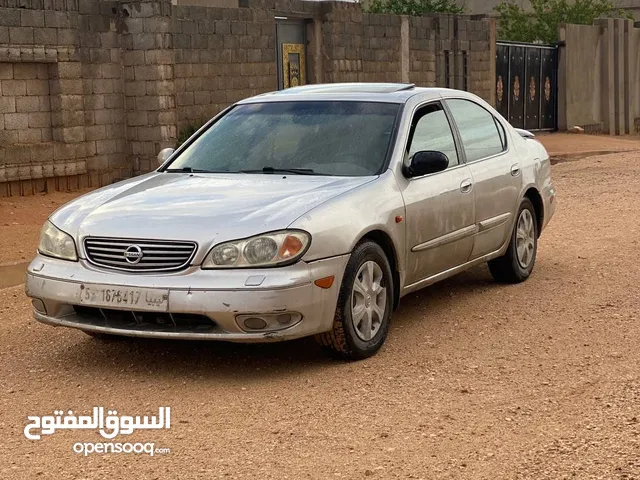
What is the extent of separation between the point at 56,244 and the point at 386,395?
2.01 m

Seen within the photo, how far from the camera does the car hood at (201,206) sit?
6.05 meters

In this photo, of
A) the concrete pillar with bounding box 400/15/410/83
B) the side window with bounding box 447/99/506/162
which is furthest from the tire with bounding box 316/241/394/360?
the concrete pillar with bounding box 400/15/410/83

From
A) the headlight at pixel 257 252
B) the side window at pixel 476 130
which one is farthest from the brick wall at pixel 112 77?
the headlight at pixel 257 252

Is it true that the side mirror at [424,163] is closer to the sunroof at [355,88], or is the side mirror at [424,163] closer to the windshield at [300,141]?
the windshield at [300,141]

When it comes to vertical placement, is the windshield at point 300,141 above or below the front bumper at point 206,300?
above

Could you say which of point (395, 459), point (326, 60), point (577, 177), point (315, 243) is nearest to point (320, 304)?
Answer: point (315, 243)

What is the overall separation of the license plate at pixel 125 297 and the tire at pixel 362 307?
0.90 meters

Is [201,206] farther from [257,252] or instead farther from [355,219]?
[355,219]

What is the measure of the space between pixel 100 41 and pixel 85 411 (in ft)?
37.6

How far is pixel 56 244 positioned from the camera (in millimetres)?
6398

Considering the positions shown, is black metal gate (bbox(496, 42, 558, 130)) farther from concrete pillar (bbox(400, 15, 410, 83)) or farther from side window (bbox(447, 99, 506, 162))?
side window (bbox(447, 99, 506, 162))

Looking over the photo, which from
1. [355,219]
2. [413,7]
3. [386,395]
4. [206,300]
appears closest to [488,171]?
[355,219]

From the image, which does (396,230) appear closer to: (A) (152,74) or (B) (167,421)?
(B) (167,421)

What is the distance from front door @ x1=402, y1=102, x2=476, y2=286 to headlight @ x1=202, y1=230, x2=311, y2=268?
1.14m
